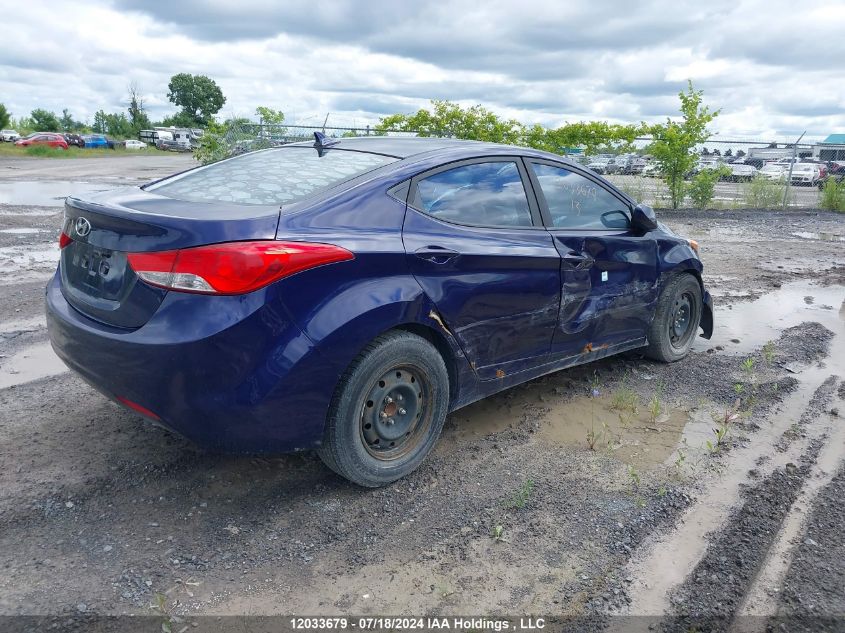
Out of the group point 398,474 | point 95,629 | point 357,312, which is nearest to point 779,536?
point 398,474

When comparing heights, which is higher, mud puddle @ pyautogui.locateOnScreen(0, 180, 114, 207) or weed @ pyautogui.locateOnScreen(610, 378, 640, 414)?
mud puddle @ pyautogui.locateOnScreen(0, 180, 114, 207)

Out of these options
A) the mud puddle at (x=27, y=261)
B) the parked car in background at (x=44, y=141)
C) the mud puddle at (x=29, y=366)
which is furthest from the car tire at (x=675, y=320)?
the parked car in background at (x=44, y=141)

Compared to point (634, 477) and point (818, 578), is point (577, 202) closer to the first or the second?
point (634, 477)

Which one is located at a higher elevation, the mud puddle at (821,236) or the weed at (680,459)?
the mud puddle at (821,236)

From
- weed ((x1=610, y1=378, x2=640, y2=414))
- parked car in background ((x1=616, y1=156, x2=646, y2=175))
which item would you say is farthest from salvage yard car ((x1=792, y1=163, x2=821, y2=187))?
weed ((x1=610, y1=378, x2=640, y2=414))

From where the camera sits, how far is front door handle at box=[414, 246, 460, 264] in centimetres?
340

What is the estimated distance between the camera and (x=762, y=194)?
17969mm

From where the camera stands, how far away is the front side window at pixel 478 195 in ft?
12.0

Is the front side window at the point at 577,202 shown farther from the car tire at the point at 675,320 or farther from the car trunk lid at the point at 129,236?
the car trunk lid at the point at 129,236

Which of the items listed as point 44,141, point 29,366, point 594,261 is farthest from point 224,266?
point 44,141

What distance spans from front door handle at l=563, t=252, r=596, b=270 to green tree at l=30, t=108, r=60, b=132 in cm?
7592

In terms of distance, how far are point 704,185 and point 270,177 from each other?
15156 mm

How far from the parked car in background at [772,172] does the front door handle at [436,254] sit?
17.5 meters

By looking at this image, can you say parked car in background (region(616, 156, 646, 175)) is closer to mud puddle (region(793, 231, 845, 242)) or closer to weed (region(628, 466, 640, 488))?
mud puddle (region(793, 231, 845, 242))
